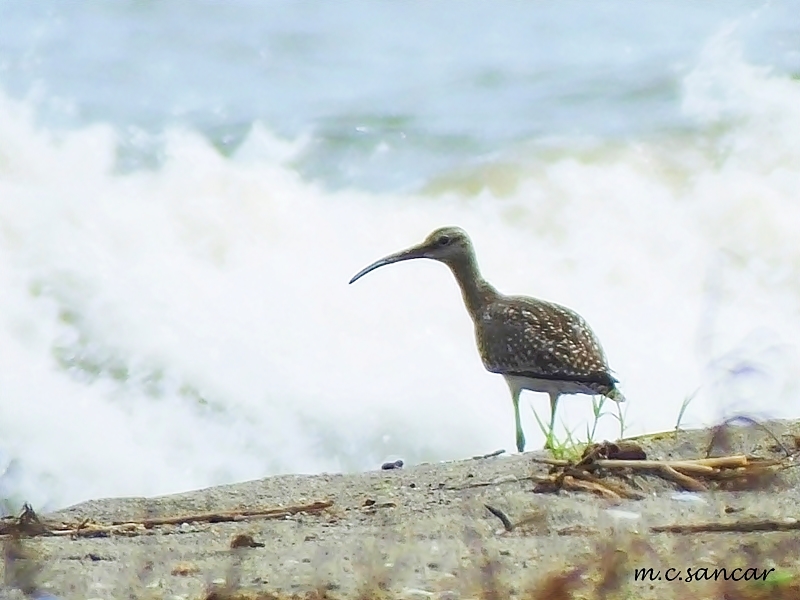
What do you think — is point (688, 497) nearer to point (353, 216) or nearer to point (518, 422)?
point (518, 422)

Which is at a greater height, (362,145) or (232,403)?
(362,145)

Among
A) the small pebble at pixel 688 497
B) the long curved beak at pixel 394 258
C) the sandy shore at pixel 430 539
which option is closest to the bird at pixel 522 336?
the long curved beak at pixel 394 258

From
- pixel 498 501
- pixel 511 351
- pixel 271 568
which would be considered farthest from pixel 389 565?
pixel 511 351

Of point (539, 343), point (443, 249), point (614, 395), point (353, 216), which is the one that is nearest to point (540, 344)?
point (539, 343)

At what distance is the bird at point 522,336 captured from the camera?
2.86m

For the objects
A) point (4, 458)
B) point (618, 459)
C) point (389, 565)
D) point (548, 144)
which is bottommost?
point (389, 565)

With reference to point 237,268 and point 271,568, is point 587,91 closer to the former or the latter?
point 237,268

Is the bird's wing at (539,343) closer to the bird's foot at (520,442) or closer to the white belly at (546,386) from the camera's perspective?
the white belly at (546,386)

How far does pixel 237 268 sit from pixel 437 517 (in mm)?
885

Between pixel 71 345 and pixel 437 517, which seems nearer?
pixel 437 517

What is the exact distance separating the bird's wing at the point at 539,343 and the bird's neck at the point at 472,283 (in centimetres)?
4

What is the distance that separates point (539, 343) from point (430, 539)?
0.77 m

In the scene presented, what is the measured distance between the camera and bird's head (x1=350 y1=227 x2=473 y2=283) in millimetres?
3006

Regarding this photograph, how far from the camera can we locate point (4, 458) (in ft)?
9.28
